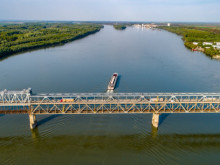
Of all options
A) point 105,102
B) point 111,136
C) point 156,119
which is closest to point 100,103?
point 105,102

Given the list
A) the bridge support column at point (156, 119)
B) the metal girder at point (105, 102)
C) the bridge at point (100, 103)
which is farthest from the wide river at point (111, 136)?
the metal girder at point (105, 102)

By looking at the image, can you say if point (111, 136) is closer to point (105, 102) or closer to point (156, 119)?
point (105, 102)

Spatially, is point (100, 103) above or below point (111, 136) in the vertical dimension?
above

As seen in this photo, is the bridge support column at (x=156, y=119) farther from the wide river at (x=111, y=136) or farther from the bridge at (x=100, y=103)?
the wide river at (x=111, y=136)

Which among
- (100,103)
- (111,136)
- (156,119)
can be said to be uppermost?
(100,103)

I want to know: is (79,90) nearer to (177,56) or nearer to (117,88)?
(117,88)

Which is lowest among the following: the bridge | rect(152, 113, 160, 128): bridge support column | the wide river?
the wide river

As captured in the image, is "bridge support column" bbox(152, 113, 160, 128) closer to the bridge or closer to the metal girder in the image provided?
the bridge

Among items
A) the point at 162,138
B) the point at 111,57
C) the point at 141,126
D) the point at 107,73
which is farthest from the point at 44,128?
the point at 111,57

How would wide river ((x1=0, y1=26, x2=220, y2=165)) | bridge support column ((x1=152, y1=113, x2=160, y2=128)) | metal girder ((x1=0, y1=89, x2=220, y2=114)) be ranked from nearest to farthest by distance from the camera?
wide river ((x1=0, y1=26, x2=220, y2=165)), metal girder ((x1=0, y1=89, x2=220, y2=114)), bridge support column ((x1=152, y1=113, x2=160, y2=128))

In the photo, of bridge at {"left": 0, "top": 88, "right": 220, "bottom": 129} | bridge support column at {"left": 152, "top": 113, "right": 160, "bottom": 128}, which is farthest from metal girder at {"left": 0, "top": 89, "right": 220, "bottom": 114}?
bridge support column at {"left": 152, "top": 113, "right": 160, "bottom": 128}

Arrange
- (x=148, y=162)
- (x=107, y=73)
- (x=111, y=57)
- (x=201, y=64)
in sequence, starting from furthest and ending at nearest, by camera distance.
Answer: (x=111, y=57)
(x=201, y=64)
(x=107, y=73)
(x=148, y=162)
